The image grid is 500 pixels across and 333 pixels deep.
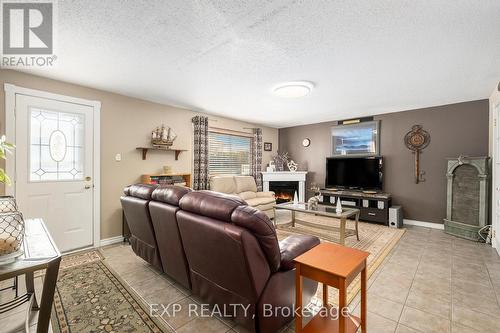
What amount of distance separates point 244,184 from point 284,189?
4.74 feet

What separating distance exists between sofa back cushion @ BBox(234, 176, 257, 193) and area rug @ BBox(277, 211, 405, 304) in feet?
3.34

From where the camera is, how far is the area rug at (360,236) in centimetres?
280

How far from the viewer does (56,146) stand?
10.4 ft

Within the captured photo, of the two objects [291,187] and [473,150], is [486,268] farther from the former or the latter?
[291,187]

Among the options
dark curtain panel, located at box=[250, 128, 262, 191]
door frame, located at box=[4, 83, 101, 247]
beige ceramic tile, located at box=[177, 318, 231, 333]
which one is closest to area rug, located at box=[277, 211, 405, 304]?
beige ceramic tile, located at box=[177, 318, 231, 333]

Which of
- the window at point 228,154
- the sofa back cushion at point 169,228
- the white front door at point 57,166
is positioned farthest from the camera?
the window at point 228,154

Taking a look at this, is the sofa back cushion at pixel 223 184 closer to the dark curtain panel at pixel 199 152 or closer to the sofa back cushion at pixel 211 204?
the dark curtain panel at pixel 199 152

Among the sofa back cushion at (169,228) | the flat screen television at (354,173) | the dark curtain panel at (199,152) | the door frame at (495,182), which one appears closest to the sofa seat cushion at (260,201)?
the dark curtain panel at (199,152)

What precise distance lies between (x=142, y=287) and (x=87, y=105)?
280 cm

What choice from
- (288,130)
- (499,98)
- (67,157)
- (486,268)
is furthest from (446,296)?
(288,130)

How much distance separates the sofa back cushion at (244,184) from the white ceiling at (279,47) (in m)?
2.10

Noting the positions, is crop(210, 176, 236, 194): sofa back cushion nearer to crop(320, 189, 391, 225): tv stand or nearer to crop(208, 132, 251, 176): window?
crop(208, 132, 251, 176): window

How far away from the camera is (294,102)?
4.32 metres

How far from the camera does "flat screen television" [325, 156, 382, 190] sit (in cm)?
504
